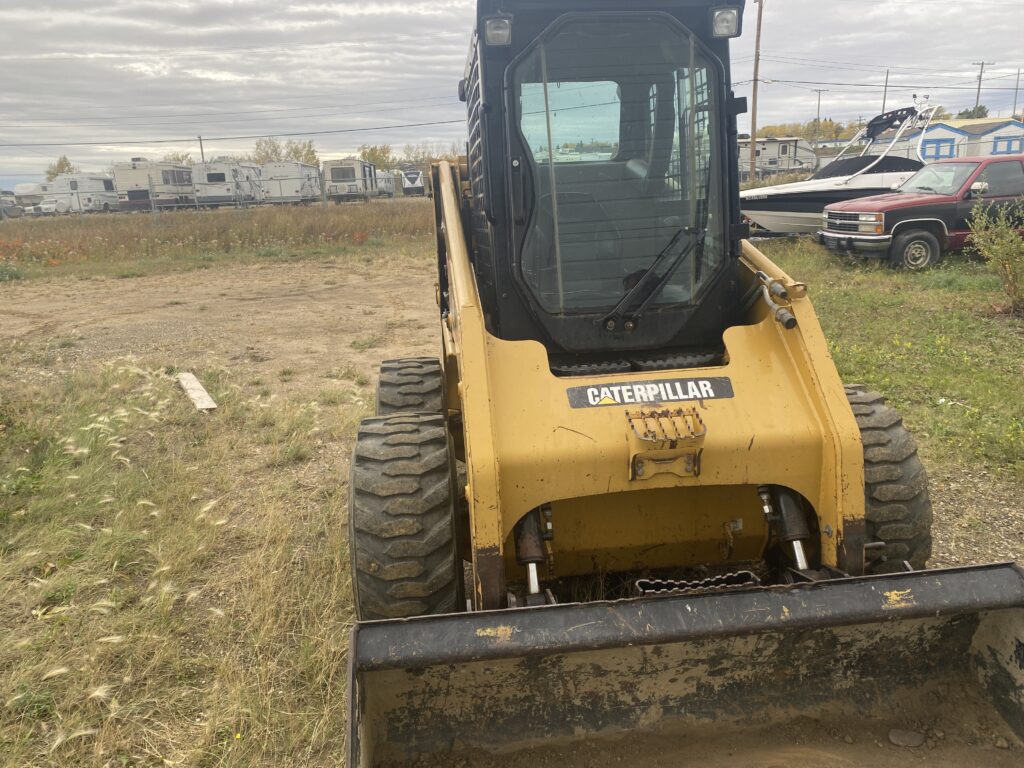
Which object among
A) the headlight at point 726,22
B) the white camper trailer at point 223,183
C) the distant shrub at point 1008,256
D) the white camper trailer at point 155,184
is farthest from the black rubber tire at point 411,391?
the white camper trailer at point 155,184

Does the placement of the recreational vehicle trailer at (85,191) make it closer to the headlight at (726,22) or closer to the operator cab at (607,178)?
the operator cab at (607,178)

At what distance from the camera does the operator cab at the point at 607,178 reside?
9.84 feet

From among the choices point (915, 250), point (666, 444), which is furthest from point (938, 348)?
point (666, 444)

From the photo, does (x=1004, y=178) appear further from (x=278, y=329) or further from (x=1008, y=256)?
(x=278, y=329)

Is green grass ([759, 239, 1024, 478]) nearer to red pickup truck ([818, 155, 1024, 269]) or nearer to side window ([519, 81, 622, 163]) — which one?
red pickup truck ([818, 155, 1024, 269])

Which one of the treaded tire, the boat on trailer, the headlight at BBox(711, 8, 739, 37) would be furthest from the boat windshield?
the treaded tire

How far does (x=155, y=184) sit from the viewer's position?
1564 inches

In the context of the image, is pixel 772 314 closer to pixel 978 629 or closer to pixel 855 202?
pixel 978 629

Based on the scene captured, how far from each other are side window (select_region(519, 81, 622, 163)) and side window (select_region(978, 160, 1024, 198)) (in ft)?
40.5

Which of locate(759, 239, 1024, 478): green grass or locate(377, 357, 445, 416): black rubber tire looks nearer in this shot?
locate(377, 357, 445, 416): black rubber tire

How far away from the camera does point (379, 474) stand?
9.25ft

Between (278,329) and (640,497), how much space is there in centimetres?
897

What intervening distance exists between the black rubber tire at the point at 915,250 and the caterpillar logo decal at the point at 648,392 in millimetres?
11447

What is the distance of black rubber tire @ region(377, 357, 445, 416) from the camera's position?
4.29 metres
